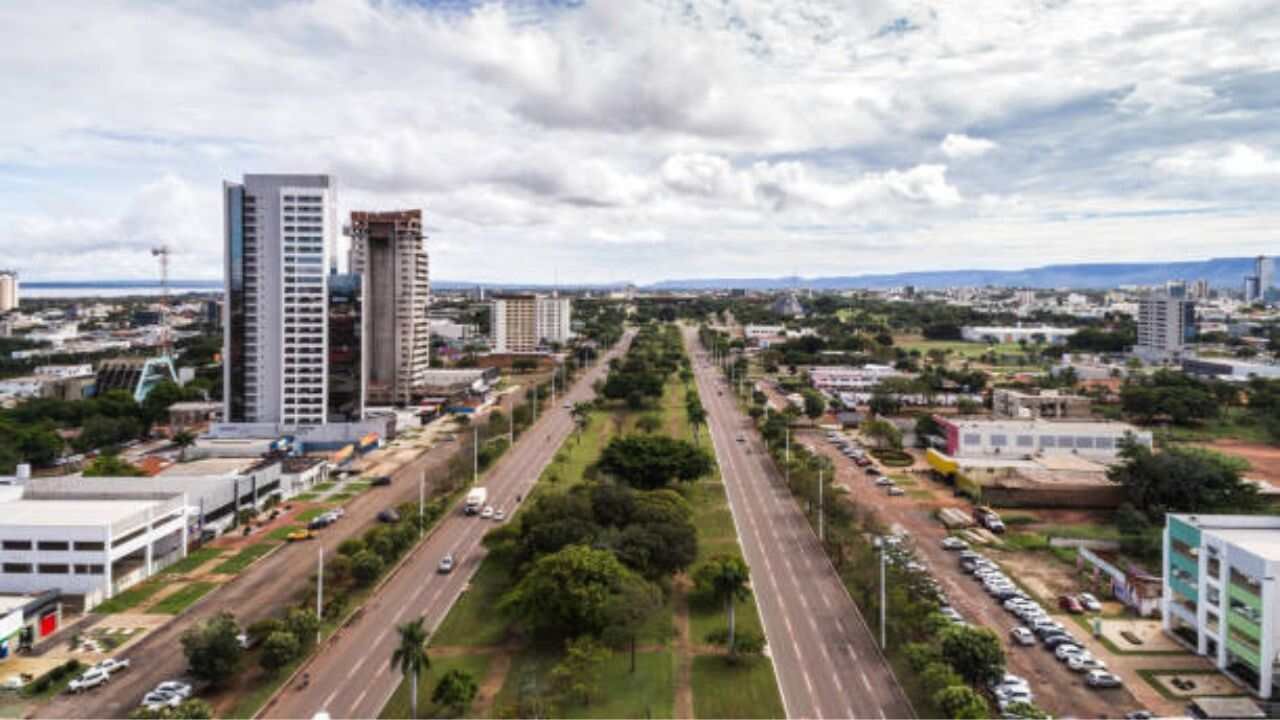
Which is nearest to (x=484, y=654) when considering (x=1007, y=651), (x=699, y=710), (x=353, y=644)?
(x=353, y=644)

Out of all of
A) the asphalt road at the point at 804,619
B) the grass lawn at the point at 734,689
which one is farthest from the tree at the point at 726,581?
the asphalt road at the point at 804,619

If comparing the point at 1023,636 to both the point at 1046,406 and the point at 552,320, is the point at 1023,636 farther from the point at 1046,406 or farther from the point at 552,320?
the point at 552,320

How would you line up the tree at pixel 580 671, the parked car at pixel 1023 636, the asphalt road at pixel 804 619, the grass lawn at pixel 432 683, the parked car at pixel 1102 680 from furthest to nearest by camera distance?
the parked car at pixel 1023 636 < the parked car at pixel 1102 680 < the asphalt road at pixel 804 619 < the tree at pixel 580 671 < the grass lawn at pixel 432 683

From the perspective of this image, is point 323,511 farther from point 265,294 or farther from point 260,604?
point 265,294

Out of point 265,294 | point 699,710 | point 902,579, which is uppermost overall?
point 265,294

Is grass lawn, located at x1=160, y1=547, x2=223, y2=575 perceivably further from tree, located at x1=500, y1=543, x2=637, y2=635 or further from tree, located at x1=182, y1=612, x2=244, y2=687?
→ tree, located at x1=500, y1=543, x2=637, y2=635

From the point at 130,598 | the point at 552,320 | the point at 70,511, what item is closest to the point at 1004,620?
the point at 130,598

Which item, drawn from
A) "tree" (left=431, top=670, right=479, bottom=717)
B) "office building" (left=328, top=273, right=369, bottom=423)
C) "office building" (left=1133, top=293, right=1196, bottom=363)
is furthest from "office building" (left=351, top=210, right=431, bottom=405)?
"office building" (left=1133, top=293, right=1196, bottom=363)

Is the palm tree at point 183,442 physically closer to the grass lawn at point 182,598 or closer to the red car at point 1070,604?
the grass lawn at point 182,598
